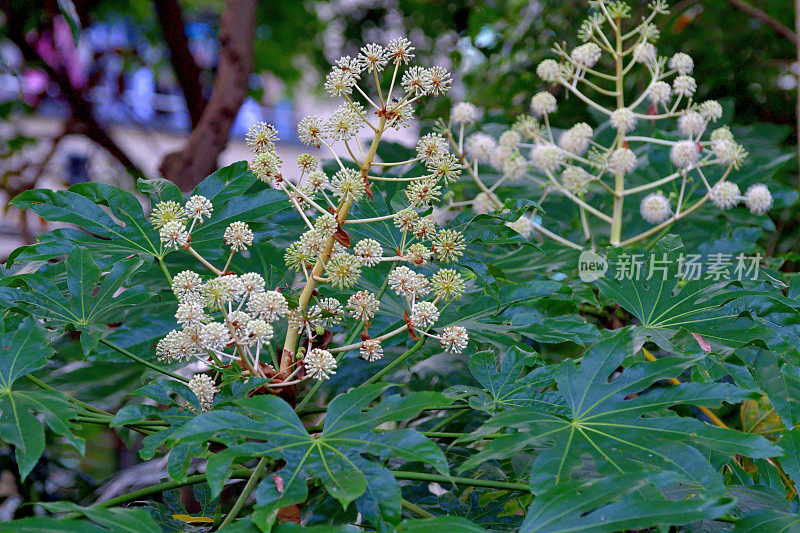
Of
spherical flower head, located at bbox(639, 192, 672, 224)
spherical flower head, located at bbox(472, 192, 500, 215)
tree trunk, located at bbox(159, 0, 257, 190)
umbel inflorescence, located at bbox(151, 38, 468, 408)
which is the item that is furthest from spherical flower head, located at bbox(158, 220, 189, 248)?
tree trunk, located at bbox(159, 0, 257, 190)

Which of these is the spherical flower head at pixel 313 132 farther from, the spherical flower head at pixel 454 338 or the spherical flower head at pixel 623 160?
the spherical flower head at pixel 623 160

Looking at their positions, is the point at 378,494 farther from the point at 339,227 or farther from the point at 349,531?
the point at 339,227

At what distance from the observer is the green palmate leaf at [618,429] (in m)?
0.58

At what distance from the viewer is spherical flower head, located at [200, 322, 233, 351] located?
594mm

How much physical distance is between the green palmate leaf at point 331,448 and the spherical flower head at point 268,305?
0.09m

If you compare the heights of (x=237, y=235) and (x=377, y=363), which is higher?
(x=237, y=235)

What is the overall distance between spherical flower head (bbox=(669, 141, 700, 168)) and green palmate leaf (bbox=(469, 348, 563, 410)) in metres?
0.57

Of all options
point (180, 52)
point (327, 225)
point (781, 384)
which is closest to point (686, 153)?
point (781, 384)

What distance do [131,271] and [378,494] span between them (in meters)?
0.42

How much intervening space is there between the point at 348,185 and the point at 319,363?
0.18 meters

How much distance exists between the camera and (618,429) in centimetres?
62

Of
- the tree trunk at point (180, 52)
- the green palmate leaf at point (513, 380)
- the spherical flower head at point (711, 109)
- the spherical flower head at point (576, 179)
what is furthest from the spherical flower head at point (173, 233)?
the tree trunk at point (180, 52)

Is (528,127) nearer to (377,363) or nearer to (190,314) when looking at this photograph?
(377,363)

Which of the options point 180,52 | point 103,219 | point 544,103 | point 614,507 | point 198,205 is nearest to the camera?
point 614,507
